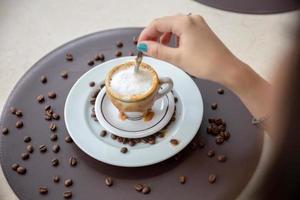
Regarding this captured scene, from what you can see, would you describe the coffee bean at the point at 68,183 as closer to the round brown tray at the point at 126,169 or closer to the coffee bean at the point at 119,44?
the round brown tray at the point at 126,169

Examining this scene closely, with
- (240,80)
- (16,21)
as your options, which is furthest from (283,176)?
(16,21)

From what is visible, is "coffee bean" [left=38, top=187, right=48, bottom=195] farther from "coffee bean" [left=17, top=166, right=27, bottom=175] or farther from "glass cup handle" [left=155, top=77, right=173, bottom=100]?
"glass cup handle" [left=155, top=77, right=173, bottom=100]

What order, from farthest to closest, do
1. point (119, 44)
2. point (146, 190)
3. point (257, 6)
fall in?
point (257, 6), point (119, 44), point (146, 190)

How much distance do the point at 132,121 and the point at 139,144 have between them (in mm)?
47

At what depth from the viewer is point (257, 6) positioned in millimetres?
1189

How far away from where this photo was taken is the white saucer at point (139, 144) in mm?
766

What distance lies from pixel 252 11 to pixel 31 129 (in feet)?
2.20

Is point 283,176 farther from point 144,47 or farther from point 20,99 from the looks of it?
point 20,99

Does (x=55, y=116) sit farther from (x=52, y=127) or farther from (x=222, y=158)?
(x=222, y=158)

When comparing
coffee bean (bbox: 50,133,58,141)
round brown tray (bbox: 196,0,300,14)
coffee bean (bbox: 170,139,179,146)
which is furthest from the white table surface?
coffee bean (bbox: 170,139,179,146)

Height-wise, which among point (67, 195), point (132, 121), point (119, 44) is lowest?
point (67, 195)

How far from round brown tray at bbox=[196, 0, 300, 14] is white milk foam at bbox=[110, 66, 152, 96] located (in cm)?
50

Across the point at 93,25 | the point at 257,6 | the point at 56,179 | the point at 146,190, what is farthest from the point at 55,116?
the point at 257,6

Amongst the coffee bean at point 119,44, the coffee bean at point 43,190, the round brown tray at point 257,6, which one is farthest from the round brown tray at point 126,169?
the round brown tray at point 257,6
